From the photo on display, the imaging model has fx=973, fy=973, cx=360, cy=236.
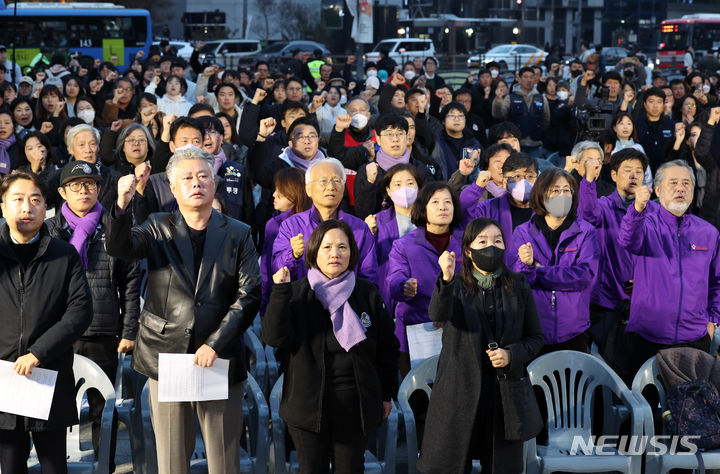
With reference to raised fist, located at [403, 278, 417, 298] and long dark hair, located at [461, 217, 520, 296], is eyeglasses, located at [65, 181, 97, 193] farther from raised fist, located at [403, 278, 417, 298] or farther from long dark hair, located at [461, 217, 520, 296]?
long dark hair, located at [461, 217, 520, 296]

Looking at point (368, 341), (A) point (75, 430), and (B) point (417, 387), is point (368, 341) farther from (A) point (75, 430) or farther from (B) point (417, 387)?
(A) point (75, 430)

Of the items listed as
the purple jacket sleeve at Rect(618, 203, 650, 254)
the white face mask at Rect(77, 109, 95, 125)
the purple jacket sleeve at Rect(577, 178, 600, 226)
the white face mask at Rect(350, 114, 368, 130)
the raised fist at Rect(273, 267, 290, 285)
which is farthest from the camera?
the white face mask at Rect(77, 109, 95, 125)

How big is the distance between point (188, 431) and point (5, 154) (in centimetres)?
472

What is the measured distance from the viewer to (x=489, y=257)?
4516mm

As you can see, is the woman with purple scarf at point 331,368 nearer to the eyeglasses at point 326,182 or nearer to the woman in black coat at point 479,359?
the woman in black coat at point 479,359

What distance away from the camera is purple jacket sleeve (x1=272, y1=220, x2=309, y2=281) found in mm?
5430

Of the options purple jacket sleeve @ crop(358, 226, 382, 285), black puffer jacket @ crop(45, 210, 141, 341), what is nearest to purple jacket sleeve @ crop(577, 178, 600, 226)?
purple jacket sleeve @ crop(358, 226, 382, 285)

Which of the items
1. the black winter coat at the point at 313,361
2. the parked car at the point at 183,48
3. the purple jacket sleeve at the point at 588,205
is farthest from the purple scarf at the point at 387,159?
the parked car at the point at 183,48

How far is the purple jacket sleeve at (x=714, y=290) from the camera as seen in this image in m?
5.67

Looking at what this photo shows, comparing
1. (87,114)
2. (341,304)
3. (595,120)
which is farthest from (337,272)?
(87,114)

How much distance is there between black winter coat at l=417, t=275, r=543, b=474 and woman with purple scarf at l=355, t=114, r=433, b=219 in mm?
2107

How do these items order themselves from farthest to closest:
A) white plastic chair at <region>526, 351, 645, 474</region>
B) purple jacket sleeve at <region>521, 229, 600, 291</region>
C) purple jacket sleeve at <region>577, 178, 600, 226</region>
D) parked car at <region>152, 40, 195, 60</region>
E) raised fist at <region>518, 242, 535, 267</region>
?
parked car at <region>152, 40, 195, 60</region> < purple jacket sleeve at <region>577, 178, 600, 226</region> < purple jacket sleeve at <region>521, 229, 600, 291</region> < raised fist at <region>518, 242, 535, 267</region> < white plastic chair at <region>526, 351, 645, 474</region>

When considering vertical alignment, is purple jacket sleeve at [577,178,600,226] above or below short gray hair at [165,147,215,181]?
below

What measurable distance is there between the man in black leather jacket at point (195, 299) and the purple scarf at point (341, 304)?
29 cm
